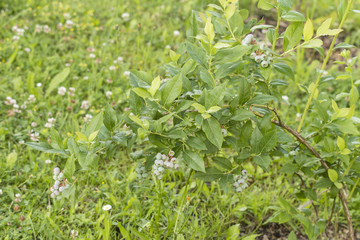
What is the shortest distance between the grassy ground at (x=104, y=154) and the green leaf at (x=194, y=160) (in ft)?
0.76

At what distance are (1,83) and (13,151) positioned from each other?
2.44 feet

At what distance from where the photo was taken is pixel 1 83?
268cm

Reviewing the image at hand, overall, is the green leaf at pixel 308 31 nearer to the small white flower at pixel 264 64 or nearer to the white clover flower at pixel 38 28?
the small white flower at pixel 264 64

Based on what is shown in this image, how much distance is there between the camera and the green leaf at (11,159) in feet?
6.95

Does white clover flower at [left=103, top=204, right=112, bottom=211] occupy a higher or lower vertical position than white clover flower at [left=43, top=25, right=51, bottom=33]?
lower

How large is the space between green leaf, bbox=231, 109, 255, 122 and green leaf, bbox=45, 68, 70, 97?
5.64ft

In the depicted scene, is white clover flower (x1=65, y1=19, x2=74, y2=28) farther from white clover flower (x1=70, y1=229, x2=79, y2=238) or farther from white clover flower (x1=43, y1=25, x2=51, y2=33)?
white clover flower (x1=70, y1=229, x2=79, y2=238)

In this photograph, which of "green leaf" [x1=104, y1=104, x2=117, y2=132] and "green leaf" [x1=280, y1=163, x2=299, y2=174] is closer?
"green leaf" [x1=104, y1=104, x2=117, y2=132]

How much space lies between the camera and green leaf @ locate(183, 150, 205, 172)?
136cm

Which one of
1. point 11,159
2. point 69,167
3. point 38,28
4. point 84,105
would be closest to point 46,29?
point 38,28

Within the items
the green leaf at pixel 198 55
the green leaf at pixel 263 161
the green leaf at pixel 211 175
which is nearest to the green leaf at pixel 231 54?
the green leaf at pixel 198 55

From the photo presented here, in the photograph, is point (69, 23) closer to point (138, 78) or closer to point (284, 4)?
point (138, 78)

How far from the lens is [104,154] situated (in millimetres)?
2273

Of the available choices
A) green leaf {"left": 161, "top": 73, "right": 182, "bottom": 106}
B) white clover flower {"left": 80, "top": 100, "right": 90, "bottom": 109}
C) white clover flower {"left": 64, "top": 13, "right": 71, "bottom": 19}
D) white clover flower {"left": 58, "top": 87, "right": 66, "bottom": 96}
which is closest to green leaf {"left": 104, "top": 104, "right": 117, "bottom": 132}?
green leaf {"left": 161, "top": 73, "right": 182, "bottom": 106}
